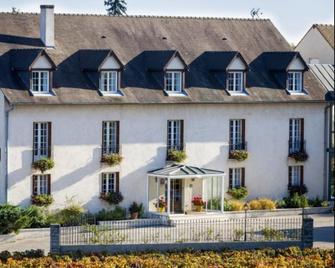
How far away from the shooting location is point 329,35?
2442 inches

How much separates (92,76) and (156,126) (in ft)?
10.6

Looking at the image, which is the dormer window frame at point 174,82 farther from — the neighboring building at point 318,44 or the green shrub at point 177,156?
the neighboring building at point 318,44

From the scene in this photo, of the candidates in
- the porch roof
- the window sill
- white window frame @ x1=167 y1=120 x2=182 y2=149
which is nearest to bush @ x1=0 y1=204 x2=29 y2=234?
the porch roof

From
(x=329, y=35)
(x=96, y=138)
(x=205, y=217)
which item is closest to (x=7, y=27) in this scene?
(x=96, y=138)

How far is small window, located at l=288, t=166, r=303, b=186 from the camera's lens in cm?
5494

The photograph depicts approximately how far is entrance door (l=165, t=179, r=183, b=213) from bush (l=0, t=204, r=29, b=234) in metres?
7.28

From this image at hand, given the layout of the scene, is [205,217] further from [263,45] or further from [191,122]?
[263,45]

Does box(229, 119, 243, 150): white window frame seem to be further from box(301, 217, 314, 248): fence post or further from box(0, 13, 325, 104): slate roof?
box(301, 217, 314, 248): fence post

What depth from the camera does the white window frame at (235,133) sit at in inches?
2108

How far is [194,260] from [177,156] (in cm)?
1356

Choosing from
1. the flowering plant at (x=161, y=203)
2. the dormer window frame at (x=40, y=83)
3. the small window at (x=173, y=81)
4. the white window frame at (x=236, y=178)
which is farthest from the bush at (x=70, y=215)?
the white window frame at (x=236, y=178)

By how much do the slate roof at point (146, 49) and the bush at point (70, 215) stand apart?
377cm

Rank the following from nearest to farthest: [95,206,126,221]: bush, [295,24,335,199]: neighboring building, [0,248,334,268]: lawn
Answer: [0,248,334,268]: lawn
[95,206,126,221]: bush
[295,24,335,199]: neighboring building

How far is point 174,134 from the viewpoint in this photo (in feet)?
171
